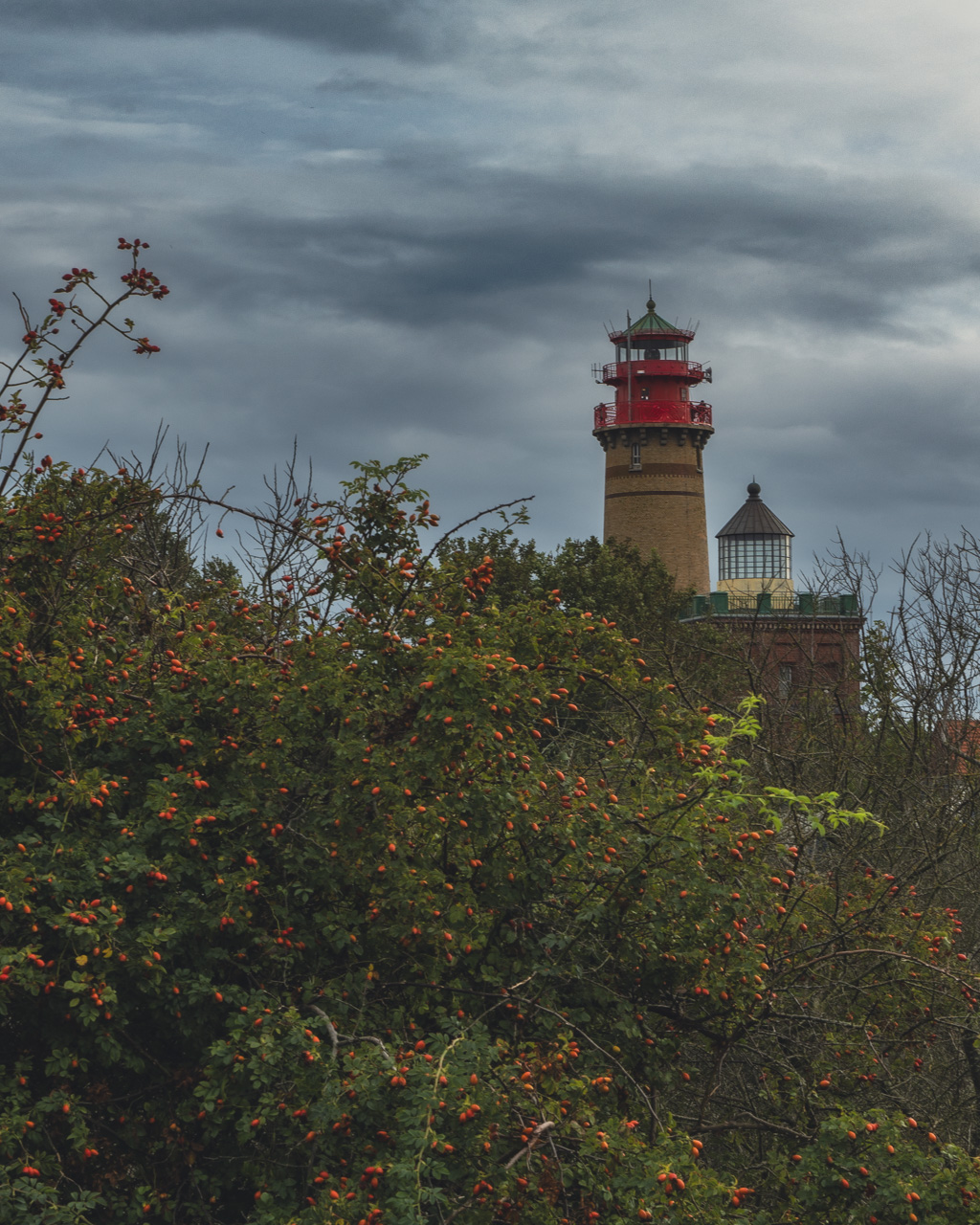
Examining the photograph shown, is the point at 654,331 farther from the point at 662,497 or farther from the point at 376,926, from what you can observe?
the point at 376,926

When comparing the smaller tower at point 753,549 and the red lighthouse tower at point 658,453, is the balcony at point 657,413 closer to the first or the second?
the red lighthouse tower at point 658,453

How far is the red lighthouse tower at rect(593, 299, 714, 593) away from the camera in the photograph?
133 ft

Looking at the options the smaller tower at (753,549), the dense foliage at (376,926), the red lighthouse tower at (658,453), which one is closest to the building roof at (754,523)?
the smaller tower at (753,549)

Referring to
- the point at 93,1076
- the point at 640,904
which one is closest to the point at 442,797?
the point at 640,904

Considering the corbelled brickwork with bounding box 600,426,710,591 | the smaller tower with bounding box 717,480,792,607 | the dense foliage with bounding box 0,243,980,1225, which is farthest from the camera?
the smaller tower with bounding box 717,480,792,607

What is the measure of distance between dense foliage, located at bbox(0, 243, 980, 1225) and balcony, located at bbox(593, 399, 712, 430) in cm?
3447

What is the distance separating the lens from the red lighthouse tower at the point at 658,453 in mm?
40438

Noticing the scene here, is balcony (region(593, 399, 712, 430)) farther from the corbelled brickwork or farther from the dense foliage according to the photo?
the dense foliage

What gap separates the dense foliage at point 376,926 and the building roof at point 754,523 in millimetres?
39817

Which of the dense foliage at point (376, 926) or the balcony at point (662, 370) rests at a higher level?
the balcony at point (662, 370)

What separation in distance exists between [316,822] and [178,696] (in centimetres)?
101

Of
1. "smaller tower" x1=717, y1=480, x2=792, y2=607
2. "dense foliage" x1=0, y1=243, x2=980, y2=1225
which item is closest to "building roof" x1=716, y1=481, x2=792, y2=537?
"smaller tower" x1=717, y1=480, x2=792, y2=607

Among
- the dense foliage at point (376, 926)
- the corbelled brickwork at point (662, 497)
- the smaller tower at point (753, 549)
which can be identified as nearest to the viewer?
the dense foliage at point (376, 926)

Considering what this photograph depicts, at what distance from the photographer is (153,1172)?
640cm
